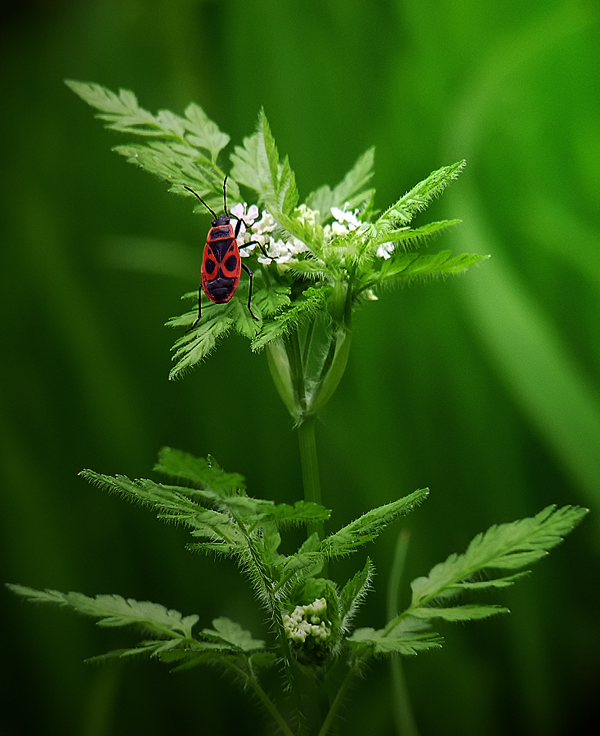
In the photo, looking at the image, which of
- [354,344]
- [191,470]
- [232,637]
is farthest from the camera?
[354,344]

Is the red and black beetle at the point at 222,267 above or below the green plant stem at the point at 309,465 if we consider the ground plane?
above

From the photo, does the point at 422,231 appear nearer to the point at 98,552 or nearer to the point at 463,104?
the point at 463,104

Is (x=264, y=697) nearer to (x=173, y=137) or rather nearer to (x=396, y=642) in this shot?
(x=396, y=642)

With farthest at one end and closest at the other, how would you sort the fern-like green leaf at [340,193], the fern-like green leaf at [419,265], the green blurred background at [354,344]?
1. the green blurred background at [354,344]
2. the fern-like green leaf at [340,193]
3. the fern-like green leaf at [419,265]

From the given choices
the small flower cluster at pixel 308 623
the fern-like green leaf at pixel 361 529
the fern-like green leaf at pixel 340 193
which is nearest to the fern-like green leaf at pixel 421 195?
the fern-like green leaf at pixel 340 193

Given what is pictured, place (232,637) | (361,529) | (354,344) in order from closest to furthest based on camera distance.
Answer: (361,529) < (232,637) < (354,344)

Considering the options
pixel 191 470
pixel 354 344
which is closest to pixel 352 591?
pixel 191 470

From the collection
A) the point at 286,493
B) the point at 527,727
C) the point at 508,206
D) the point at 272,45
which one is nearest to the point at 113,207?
the point at 272,45

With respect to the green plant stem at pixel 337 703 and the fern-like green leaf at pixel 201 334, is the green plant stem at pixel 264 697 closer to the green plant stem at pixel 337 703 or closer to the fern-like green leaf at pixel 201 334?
the green plant stem at pixel 337 703
